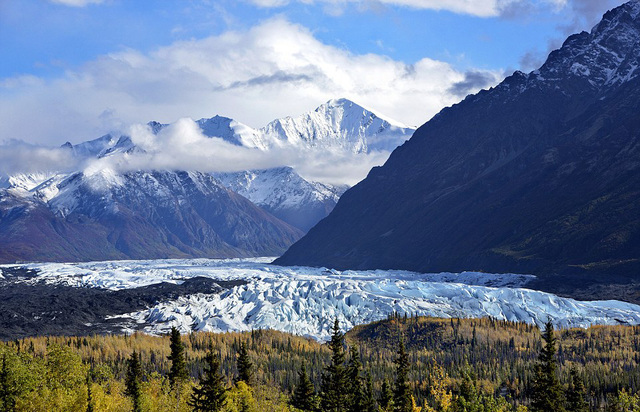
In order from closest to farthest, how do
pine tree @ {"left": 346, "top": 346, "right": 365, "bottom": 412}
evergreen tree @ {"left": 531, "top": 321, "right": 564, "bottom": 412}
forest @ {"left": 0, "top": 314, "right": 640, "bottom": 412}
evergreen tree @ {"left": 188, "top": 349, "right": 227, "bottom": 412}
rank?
evergreen tree @ {"left": 531, "top": 321, "right": 564, "bottom": 412}
evergreen tree @ {"left": 188, "top": 349, "right": 227, "bottom": 412}
forest @ {"left": 0, "top": 314, "right": 640, "bottom": 412}
pine tree @ {"left": 346, "top": 346, "right": 365, "bottom": 412}

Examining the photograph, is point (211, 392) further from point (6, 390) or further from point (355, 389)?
point (6, 390)

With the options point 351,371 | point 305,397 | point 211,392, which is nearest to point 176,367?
point 211,392

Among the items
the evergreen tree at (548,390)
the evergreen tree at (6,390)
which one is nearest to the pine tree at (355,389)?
the evergreen tree at (548,390)

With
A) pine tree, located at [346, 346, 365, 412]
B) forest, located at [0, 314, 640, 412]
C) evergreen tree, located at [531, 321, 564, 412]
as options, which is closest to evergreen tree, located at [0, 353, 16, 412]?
forest, located at [0, 314, 640, 412]

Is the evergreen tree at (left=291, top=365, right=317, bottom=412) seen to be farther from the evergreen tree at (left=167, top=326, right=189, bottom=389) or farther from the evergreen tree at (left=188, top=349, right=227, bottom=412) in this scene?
the evergreen tree at (left=167, top=326, right=189, bottom=389)

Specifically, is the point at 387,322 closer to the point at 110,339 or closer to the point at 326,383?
the point at 110,339

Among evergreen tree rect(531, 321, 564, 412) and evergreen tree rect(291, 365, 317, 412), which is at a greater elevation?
evergreen tree rect(531, 321, 564, 412)

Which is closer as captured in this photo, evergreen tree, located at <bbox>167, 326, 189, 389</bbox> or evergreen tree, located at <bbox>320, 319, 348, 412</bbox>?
evergreen tree, located at <bbox>320, 319, 348, 412</bbox>

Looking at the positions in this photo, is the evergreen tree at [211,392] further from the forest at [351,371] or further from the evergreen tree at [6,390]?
the evergreen tree at [6,390]
